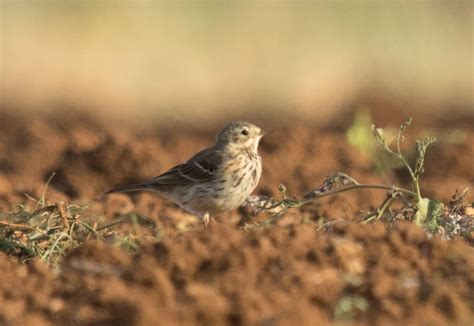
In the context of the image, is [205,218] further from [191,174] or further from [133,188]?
[133,188]

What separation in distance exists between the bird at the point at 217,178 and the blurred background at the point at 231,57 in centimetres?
594

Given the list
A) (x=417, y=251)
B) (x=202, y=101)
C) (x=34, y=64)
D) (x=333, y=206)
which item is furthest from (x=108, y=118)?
(x=417, y=251)

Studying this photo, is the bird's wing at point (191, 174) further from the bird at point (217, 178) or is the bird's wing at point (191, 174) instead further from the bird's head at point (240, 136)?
the bird's head at point (240, 136)

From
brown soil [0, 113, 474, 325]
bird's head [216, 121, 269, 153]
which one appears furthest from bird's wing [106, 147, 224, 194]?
brown soil [0, 113, 474, 325]

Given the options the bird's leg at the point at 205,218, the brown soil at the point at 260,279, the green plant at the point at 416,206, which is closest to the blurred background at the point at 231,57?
the bird's leg at the point at 205,218

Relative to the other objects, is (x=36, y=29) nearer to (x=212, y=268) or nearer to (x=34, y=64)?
(x=34, y=64)

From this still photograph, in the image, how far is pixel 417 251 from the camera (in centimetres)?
619

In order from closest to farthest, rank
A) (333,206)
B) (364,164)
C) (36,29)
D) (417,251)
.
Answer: (417,251), (333,206), (364,164), (36,29)

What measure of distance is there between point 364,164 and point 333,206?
3191 millimetres

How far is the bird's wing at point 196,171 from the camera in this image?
9.19m

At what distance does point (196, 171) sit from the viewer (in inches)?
365

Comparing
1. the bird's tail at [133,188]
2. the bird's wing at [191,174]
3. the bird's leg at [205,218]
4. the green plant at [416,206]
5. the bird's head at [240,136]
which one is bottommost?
the bird's leg at [205,218]

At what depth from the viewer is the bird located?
8891 millimetres

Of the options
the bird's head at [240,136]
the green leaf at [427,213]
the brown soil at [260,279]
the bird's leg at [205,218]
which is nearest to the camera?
the brown soil at [260,279]
